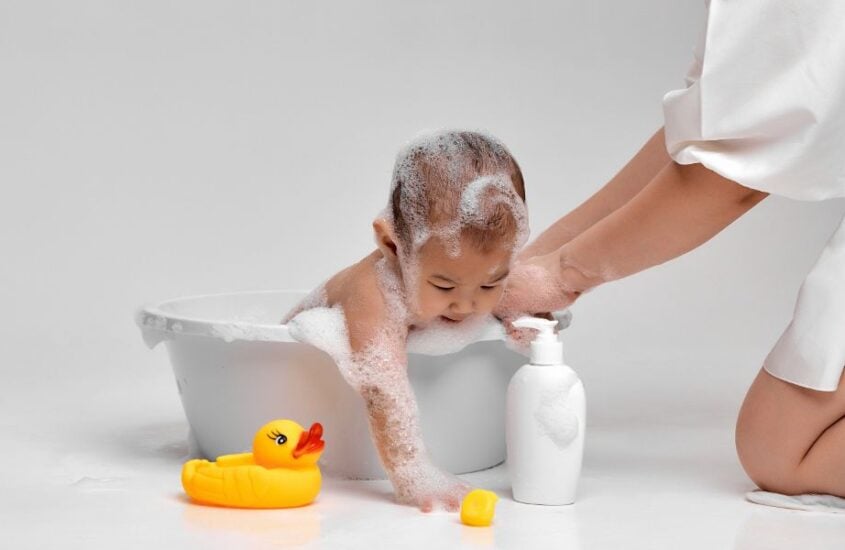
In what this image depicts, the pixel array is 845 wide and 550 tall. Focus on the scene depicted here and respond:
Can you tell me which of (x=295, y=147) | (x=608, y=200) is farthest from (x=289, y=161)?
(x=608, y=200)

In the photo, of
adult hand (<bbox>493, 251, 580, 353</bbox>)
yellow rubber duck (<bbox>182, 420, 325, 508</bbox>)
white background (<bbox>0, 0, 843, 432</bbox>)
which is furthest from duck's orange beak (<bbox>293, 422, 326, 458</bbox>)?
white background (<bbox>0, 0, 843, 432</bbox>)

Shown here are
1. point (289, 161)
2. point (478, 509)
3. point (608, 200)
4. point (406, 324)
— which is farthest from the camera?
point (289, 161)

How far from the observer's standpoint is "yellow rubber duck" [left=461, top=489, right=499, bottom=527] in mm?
1875

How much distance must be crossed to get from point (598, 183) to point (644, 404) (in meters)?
0.98

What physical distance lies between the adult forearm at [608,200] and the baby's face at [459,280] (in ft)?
1.19

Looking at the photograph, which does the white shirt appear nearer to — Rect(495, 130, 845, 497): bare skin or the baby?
Rect(495, 130, 845, 497): bare skin

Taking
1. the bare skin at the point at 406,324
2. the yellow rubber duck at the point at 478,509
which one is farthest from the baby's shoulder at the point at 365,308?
the yellow rubber duck at the point at 478,509

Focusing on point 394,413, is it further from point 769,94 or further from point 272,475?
point 769,94

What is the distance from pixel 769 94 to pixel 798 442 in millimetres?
507

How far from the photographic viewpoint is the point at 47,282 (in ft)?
10.8

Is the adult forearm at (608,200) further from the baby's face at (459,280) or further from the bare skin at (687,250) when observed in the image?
the baby's face at (459,280)

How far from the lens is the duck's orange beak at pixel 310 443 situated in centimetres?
199

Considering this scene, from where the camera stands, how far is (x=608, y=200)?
8.01 feet

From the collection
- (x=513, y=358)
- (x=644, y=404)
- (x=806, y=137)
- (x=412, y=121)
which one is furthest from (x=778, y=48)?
(x=412, y=121)
